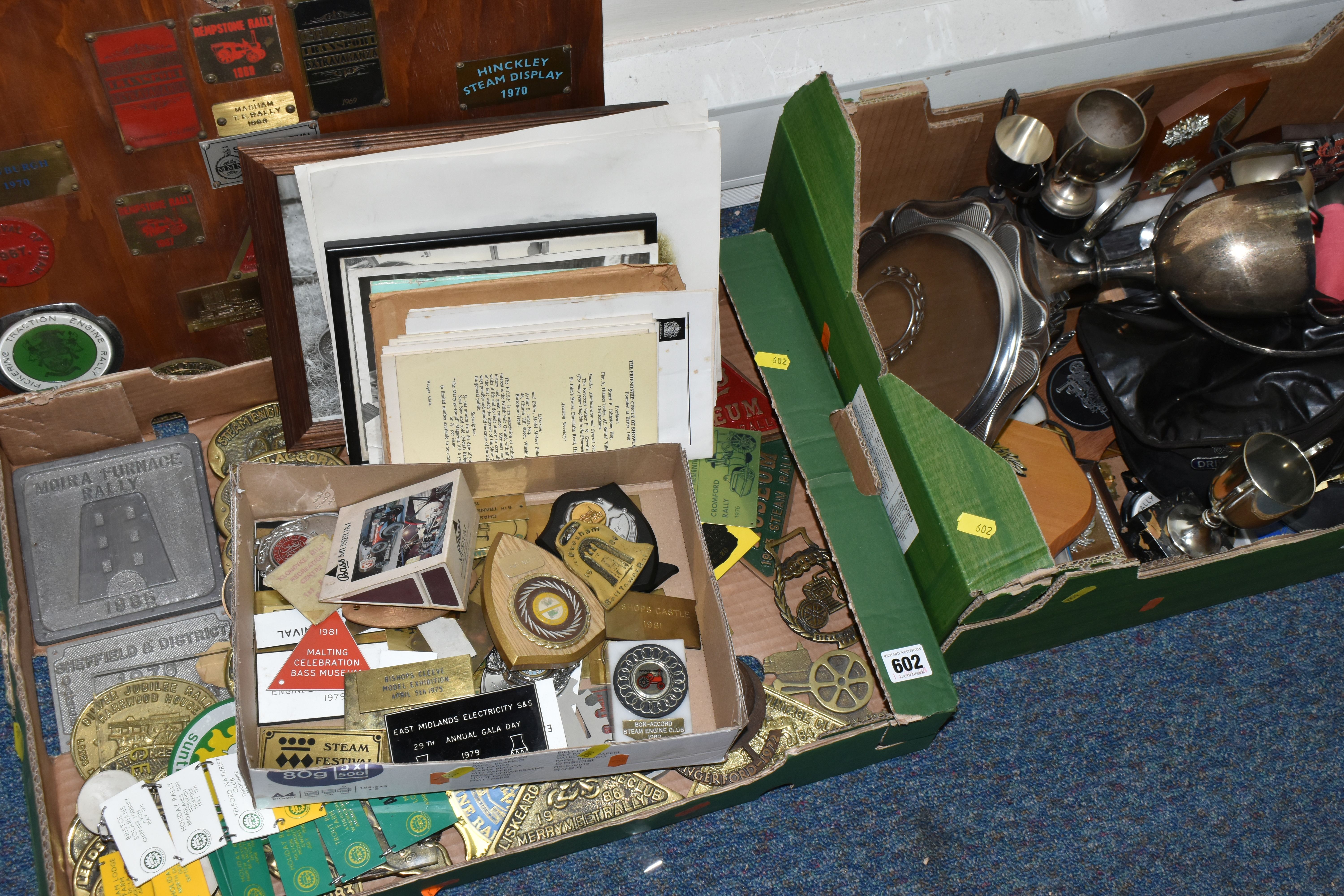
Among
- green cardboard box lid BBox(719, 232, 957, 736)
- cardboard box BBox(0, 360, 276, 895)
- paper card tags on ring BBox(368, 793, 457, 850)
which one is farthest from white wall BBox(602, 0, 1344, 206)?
paper card tags on ring BBox(368, 793, 457, 850)

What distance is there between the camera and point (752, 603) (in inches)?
57.7

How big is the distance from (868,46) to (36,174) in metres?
1.31

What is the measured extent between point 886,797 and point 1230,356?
82 cm

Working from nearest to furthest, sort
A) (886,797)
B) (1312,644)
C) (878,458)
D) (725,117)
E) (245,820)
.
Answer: (245,820)
(878,458)
(886,797)
(1312,644)
(725,117)

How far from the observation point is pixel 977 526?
47.1 inches

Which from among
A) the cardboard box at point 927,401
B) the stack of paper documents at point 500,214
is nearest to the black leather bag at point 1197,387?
the cardboard box at point 927,401

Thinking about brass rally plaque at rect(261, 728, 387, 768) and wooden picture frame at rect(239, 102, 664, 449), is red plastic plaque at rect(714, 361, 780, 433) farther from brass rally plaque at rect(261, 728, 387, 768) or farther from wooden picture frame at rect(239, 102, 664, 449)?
brass rally plaque at rect(261, 728, 387, 768)

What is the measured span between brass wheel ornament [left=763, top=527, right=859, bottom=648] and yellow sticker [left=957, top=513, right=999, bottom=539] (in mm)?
266

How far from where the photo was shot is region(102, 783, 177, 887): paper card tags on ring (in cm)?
116

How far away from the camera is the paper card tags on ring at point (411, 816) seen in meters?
1.20

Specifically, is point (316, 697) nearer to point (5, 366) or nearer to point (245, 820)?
point (245, 820)

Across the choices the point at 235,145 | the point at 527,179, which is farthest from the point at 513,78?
the point at 235,145

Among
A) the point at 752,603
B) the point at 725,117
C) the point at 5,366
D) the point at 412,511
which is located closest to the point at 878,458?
the point at 752,603

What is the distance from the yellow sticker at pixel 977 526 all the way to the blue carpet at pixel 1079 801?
43 centimetres
